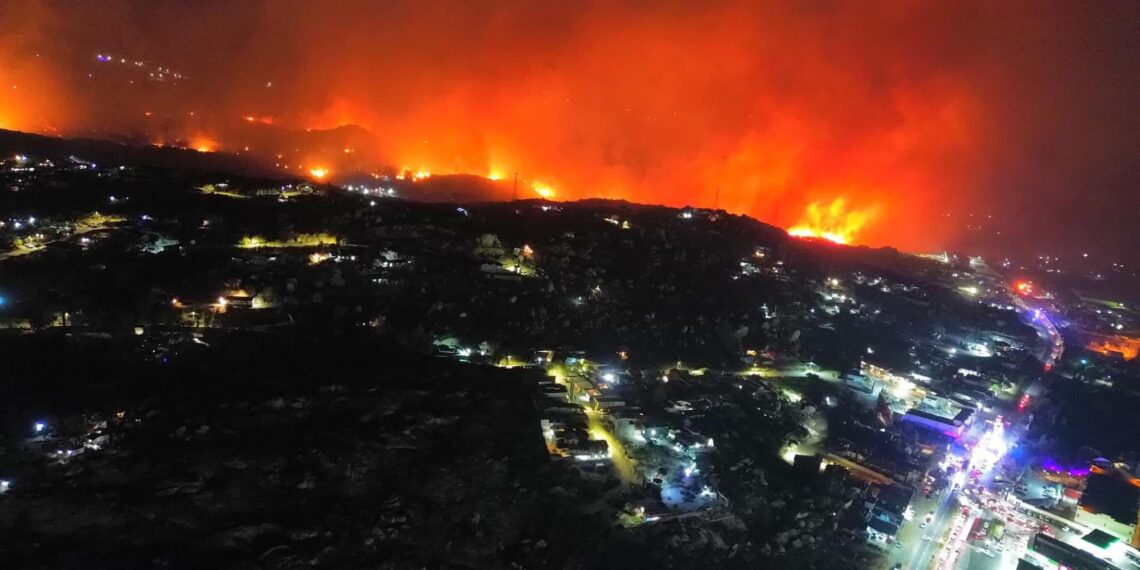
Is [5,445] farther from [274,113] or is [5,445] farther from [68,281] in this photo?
[274,113]

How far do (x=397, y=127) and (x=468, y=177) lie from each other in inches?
637

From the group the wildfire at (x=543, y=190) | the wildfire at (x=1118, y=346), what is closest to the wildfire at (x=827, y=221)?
the wildfire at (x=1118, y=346)

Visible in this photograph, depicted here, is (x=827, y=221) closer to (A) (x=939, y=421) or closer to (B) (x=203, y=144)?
(A) (x=939, y=421)

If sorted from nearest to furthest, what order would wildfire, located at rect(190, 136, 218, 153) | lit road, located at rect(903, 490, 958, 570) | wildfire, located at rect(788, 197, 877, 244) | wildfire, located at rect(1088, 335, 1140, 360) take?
lit road, located at rect(903, 490, 958, 570) → wildfire, located at rect(1088, 335, 1140, 360) → wildfire, located at rect(788, 197, 877, 244) → wildfire, located at rect(190, 136, 218, 153)

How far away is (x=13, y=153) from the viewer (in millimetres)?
43094

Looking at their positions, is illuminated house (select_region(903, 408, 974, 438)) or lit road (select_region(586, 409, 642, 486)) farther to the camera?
illuminated house (select_region(903, 408, 974, 438))

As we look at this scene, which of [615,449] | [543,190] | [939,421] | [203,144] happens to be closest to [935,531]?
[939,421]

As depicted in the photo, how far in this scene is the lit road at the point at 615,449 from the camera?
18.4m

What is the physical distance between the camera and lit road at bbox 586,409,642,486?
1838cm

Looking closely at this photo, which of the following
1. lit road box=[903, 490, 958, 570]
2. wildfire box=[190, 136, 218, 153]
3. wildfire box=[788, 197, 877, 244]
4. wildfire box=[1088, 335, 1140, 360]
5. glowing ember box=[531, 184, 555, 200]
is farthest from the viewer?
wildfire box=[190, 136, 218, 153]

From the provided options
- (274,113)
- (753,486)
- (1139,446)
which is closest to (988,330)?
(1139,446)

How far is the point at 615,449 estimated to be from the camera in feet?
64.9

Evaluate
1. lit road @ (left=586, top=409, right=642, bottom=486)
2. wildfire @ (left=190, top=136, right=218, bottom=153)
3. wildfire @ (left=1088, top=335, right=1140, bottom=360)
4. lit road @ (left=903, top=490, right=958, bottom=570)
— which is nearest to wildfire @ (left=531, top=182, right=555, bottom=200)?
wildfire @ (left=190, top=136, right=218, bottom=153)

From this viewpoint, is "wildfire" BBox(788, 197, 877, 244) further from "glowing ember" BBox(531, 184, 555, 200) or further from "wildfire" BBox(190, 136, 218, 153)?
"wildfire" BBox(190, 136, 218, 153)
